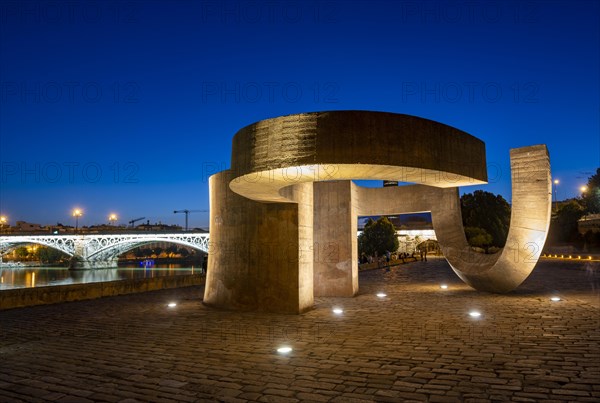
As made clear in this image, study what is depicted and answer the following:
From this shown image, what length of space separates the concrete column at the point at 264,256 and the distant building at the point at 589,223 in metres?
62.0

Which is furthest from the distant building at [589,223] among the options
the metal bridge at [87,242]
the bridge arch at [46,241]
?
the bridge arch at [46,241]

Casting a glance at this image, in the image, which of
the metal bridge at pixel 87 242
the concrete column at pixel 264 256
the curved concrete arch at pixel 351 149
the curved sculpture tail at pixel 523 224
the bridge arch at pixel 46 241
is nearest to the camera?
the curved concrete arch at pixel 351 149

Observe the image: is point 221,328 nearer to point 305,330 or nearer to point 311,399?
point 305,330

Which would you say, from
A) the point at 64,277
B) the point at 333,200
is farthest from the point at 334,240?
the point at 64,277

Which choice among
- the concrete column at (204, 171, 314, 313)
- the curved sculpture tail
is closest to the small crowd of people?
the curved sculpture tail

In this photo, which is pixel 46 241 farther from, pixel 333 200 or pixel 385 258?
pixel 333 200

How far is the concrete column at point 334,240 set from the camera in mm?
16156

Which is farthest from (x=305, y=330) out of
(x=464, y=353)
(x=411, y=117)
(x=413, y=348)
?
(x=411, y=117)

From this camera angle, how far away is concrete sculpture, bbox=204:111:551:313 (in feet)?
27.2

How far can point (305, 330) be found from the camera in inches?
386

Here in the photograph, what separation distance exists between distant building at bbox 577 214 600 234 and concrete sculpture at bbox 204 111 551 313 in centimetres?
5557

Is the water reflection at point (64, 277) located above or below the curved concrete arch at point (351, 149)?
below

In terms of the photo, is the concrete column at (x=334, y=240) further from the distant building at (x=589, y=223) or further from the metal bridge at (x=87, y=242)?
the metal bridge at (x=87, y=242)

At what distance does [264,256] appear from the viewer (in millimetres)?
12719
